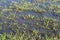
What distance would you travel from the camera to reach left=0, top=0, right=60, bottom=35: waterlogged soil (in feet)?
28.9

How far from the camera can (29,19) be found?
9.89m

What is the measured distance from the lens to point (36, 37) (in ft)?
27.0

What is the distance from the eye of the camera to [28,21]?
9648 millimetres

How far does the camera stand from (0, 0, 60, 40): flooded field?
27.4ft

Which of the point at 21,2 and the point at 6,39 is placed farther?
the point at 21,2

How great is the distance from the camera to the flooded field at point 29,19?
27.4 feet

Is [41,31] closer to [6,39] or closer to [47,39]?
[47,39]

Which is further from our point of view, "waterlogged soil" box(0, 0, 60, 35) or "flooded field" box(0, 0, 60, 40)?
"waterlogged soil" box(0, 0, 60, 35)

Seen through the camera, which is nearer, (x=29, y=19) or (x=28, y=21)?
(x=28, y=21)

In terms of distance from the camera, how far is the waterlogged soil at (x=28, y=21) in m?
8.81

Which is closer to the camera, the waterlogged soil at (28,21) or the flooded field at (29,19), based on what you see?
the flooded field at (29,19)

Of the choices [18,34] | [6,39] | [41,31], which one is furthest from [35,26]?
[6,39]

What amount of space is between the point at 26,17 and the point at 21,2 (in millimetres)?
2393

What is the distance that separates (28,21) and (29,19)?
0.87ft
